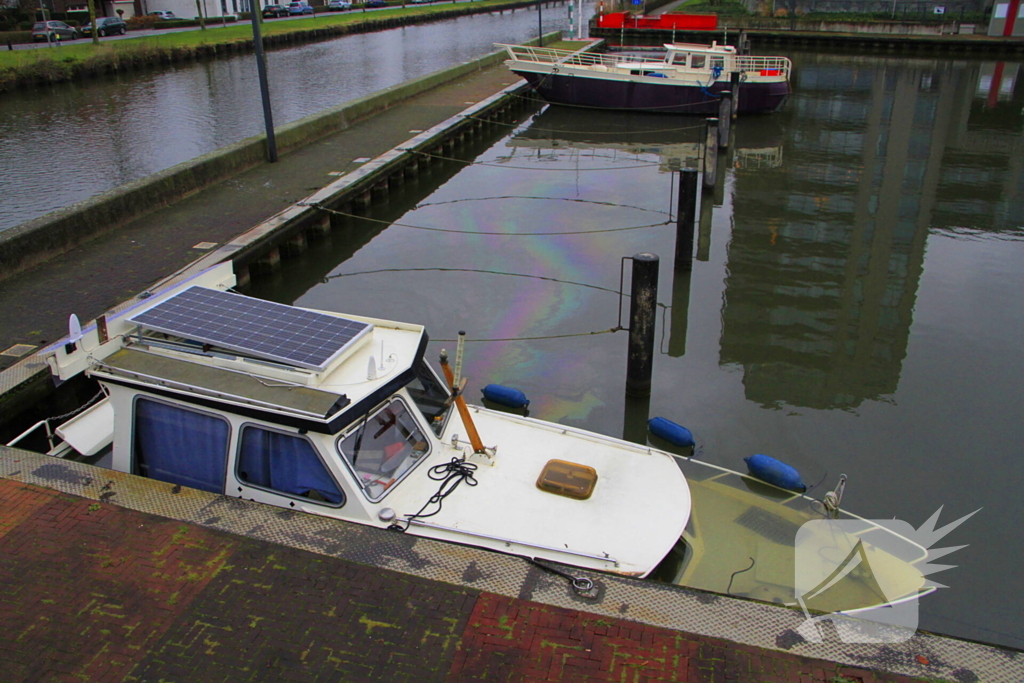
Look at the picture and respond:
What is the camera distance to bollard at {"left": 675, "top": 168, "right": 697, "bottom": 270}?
46.1ft

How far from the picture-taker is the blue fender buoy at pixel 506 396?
9.87 metres

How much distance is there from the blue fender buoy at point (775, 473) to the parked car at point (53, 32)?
5630 cm

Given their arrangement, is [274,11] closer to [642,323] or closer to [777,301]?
[777,301]

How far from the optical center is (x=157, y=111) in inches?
1229

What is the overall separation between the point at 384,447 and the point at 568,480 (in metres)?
1.67

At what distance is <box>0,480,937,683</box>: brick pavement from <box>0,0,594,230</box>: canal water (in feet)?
49.2

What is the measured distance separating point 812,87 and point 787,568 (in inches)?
1472

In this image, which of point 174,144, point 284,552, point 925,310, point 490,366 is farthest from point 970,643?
point 174,144

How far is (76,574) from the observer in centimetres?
565

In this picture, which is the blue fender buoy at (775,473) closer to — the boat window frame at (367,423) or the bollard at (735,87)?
the boat window frame at (367,423)

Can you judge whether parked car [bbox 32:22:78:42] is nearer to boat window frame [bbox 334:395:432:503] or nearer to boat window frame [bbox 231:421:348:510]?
boat window frame [bbox 231:421:348:510]

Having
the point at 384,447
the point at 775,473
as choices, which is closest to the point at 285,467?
the point at 384,447

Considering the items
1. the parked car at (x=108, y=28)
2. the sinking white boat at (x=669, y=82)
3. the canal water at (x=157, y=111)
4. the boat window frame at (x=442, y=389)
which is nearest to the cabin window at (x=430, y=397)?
the boat window frame at (x=442, y=389)

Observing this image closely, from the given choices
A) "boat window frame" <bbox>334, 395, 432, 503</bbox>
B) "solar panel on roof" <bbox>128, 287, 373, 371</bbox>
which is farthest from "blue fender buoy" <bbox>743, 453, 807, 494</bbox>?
"solar panel on roof" <bbox>128, 287, 373, 371</bbox>
